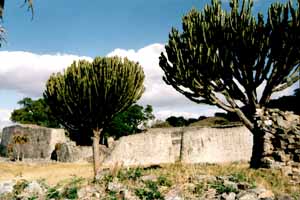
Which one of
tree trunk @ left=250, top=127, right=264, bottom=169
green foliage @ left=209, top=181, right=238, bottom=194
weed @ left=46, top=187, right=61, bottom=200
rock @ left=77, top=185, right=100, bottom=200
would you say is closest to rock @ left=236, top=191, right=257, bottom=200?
green foliage @ left=209, top=181, right=238, bottom=194

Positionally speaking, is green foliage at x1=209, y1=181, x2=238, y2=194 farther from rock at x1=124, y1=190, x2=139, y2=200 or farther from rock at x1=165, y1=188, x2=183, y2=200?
rock at x1=124, y1=190, x2=139, y2=200

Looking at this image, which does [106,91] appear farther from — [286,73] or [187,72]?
[286,73]

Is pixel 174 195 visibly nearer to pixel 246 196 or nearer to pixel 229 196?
pixel 229 196

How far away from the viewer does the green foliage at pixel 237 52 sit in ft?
47.8

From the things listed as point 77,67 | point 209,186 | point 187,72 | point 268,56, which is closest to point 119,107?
point 77,67

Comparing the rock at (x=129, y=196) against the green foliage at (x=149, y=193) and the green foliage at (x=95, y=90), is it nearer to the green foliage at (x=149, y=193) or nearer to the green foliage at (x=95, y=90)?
the green foliage at (x=149, y=193)

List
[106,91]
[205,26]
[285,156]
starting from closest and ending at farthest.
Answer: [285,156], [205,26], [106,91]

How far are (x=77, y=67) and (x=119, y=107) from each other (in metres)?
2.43

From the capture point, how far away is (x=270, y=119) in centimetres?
1363

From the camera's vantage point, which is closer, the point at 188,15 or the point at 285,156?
the point at 285,156

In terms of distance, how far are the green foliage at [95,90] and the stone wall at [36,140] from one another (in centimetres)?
1176

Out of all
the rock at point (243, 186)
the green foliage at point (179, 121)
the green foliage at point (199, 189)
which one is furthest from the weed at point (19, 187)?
the green foliage at point (179, 121)

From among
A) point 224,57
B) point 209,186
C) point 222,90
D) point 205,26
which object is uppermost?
point 205,26

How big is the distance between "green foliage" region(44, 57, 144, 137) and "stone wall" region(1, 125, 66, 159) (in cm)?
1176
